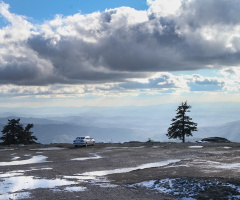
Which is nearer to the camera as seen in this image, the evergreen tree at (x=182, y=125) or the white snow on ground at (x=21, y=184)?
the white snow on ground at (x=21, y=184)

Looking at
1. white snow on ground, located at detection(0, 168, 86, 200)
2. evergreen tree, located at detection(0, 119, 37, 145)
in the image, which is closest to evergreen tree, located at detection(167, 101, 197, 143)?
evergreen tree, located at detection(0, 119, 37, 145)

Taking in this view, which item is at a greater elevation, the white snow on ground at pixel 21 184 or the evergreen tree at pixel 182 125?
the evergreen tree at pixel 182 125

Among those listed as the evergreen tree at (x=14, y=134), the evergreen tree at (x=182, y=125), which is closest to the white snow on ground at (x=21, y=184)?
the evergreen tree at (x=14, y=134)

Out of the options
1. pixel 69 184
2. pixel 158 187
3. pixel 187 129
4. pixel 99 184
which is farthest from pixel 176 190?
pixel 187 129

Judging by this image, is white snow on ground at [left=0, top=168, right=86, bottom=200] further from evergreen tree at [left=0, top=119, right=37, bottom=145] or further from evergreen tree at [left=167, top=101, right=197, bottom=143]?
evergreen tree at [left=167, top=101, right=197, bottom=143]

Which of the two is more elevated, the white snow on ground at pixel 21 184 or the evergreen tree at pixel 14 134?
the evergreen tree at pixel 14 134

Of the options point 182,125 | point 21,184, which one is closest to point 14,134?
point 182,125

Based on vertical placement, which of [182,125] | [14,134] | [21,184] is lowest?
[21,184]

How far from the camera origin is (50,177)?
14.9 metres

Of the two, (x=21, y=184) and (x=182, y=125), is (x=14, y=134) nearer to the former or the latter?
(x=182, y=125)

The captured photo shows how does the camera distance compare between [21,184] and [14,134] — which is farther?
[14,134]

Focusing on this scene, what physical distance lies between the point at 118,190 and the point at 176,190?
2399 mm

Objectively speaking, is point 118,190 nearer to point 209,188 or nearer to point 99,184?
point 99,184

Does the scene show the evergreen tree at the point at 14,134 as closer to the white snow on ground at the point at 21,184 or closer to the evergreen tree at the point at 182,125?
the evergreen tree at the point at 182,125
